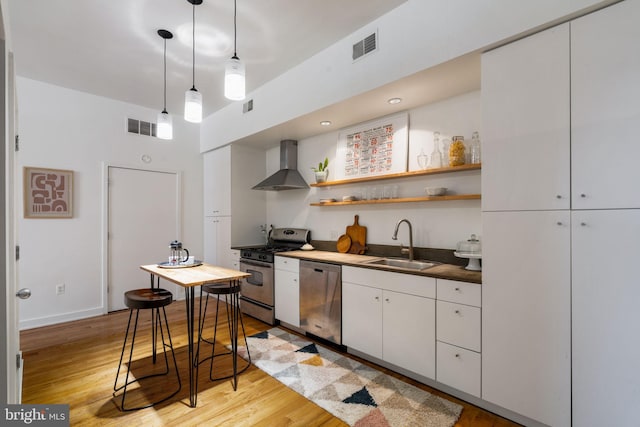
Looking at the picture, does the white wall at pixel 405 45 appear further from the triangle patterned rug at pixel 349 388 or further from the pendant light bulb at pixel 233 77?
the triangle patterned rug at pixel 349 388

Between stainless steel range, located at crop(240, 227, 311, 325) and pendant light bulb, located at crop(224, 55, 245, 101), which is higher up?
pendant light bulb, located at crop(224, 55, 245, 101)

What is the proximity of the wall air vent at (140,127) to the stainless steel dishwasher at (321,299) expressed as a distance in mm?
3235

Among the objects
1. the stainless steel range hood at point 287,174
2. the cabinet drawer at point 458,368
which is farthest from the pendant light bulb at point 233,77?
the cabinet drawer at point 458,368

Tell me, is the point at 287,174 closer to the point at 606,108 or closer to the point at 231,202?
the point at 231,202

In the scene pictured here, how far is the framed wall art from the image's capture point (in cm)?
364

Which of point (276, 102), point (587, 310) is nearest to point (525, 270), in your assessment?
point (587, 310)

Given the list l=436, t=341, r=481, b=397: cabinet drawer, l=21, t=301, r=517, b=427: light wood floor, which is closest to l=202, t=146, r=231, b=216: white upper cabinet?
l=21, t=301, r=517, b=427: light wood floor

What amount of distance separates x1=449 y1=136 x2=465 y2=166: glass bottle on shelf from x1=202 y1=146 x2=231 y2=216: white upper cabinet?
10.3 ft

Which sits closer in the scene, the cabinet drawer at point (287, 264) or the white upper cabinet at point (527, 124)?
the white upper cabinet at point (527, 124)

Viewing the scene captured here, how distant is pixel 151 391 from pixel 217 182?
3.17m

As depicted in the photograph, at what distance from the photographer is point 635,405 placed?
1.54m

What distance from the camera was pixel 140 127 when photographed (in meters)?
4.56

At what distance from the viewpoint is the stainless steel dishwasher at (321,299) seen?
294 centimetres

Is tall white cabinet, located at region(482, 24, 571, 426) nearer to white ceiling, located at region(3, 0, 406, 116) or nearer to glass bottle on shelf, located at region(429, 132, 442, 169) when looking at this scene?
glass bottle on shelf, located at region(429, 132, 442, 169)
